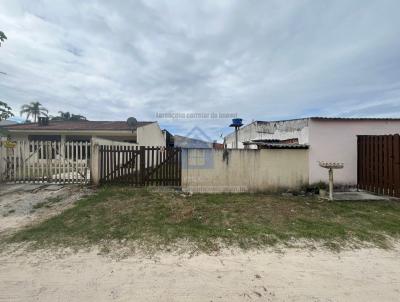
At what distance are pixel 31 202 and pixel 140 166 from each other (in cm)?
344

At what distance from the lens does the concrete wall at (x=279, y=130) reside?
906 centimetres

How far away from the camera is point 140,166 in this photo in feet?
28.4

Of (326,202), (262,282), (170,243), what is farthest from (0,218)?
(326,202)

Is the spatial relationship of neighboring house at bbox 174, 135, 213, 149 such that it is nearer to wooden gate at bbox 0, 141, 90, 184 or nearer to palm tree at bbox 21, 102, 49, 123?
wooden gate at bbox 0, 141, 90, 184

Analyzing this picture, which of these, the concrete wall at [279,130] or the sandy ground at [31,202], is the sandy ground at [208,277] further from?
the concrete wall at [279,130]

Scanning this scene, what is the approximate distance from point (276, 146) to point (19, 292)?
7.61m

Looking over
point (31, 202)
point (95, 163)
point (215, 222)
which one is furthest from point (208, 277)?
point (95, 163)

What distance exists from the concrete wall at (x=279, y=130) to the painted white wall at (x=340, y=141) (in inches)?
15.1

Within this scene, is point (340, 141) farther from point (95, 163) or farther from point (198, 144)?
point (95, 163)

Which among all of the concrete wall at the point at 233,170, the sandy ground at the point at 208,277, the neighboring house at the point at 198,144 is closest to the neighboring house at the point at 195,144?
the neighboring house at the point at 198,144

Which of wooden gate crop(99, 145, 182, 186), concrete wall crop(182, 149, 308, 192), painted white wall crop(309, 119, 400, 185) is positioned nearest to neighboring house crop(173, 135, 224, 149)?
concrete wall crop(182, 149, 308, 192)

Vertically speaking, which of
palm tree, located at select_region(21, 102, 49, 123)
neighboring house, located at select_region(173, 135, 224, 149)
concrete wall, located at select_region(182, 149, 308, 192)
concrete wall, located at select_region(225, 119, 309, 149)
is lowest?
concrete wall, located at select_region(182, 149, 308, 192)

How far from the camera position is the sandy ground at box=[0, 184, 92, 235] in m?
5.21

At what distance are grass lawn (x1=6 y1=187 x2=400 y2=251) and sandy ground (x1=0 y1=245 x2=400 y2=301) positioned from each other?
466 millimetres
